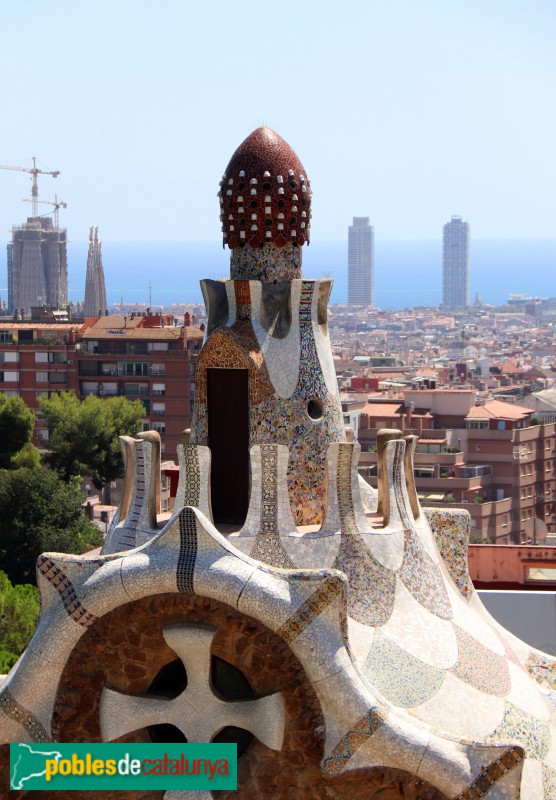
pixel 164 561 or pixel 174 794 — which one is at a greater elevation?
pixel 164 561

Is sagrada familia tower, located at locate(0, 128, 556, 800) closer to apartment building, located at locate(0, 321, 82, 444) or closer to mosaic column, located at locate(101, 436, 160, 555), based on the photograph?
mosaic column, located at locate(101, 436, 160, 555)

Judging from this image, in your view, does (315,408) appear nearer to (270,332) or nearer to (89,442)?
(270,332)

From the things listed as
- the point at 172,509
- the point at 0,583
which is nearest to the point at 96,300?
the point at 0,583

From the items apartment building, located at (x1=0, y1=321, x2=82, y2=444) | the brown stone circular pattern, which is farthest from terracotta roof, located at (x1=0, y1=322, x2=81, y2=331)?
the brown stone circular pattern

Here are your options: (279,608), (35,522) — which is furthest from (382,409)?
(279,608)

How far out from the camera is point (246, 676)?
10.6m

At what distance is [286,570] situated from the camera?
10594 mm

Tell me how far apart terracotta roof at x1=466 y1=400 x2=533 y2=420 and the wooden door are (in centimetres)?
6140

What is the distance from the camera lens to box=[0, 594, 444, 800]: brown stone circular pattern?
1046cm

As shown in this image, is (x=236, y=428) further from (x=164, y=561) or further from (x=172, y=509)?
(x=164, y=561)

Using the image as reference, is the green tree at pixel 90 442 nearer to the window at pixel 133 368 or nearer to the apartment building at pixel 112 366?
the apartment building at pixel 112 366

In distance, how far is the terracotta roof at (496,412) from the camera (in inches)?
2897

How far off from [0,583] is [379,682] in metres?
16.2

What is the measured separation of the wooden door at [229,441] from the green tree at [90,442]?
111 feet
